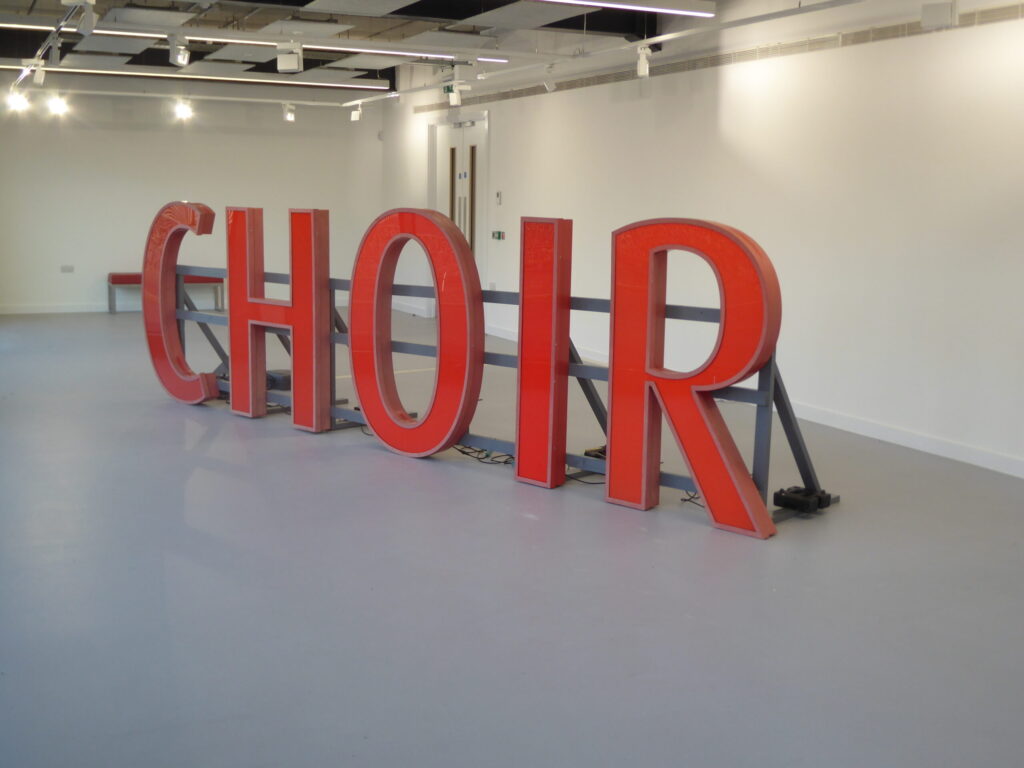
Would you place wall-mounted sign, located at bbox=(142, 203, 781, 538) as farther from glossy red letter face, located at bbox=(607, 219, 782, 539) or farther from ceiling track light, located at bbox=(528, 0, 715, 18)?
ceiling track light, located at bbox=(528, 0, 715, 18)

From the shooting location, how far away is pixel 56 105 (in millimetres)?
12469

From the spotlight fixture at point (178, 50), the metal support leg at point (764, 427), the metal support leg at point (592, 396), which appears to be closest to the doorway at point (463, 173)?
the spotlight fixture at point (178, 50)

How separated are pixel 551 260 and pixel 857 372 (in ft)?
9.07

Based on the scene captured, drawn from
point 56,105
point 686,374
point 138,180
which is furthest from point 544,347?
point 138,180

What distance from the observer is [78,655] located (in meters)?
3.40

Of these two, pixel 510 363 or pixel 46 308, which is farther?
pixel 46 308

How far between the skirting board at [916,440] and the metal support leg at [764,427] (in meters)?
1.95

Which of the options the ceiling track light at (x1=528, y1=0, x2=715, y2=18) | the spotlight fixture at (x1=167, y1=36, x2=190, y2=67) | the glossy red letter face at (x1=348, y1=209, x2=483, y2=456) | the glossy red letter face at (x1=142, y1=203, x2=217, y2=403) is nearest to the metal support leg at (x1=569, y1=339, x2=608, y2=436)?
the glossy red letter face at (x1=348, y1=209, x2=483, y2=456)

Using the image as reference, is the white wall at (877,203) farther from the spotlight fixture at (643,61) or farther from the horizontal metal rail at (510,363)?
the horizontal metal rail at (510,363)

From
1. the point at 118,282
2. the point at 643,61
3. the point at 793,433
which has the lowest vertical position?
the point at 793,433

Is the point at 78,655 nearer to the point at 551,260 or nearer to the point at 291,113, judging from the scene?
the point at 551,260

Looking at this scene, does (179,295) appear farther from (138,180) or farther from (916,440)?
(138,180)

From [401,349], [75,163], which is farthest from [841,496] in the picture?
[75,163]

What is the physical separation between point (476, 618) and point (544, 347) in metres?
2.02
